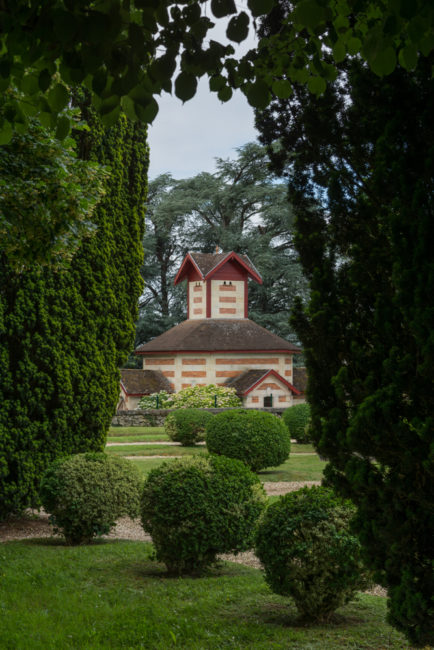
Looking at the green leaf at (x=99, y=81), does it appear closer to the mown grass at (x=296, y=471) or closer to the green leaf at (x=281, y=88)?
the green leaf at (x=281, y=88)

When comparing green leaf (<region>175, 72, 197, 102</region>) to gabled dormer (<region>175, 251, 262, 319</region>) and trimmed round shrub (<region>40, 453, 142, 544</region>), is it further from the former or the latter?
gabled dormer (<region>175, 251, 262, 319</region>)

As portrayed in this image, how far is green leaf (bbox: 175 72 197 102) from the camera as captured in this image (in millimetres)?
2945

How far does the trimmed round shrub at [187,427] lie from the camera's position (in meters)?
23.0

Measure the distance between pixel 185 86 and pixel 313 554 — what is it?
4.11 m

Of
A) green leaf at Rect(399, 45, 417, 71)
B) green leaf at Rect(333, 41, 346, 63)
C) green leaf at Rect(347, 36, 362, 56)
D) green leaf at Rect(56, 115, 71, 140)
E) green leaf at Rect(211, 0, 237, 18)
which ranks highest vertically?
green leaf at Rect(347, 36, 362, 56)

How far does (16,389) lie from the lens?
33.4 feet

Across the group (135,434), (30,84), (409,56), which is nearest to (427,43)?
(409,56)

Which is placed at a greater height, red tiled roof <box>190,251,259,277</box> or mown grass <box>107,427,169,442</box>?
red tiled roof <box>190,251,259,277</box>

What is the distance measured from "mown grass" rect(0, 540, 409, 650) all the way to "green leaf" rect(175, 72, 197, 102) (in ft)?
13.4

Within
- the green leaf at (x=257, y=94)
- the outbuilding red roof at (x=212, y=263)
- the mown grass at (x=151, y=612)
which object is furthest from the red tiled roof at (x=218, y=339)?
the green leaf at (x=257, y=94)

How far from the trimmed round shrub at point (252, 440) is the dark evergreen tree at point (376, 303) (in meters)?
12.7

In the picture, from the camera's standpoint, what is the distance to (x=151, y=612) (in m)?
5.90

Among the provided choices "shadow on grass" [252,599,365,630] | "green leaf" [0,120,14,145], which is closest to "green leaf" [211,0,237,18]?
"green leaf" [0,120,14,145]

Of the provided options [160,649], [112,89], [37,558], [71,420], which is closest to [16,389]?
[71,420]
